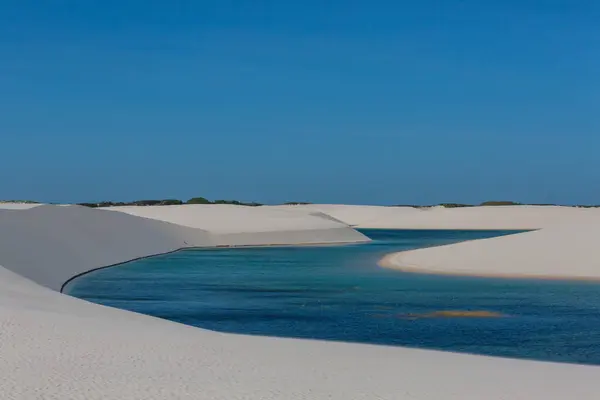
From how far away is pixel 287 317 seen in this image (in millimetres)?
17688

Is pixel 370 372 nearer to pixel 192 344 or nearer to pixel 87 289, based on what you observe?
pixel 192 344

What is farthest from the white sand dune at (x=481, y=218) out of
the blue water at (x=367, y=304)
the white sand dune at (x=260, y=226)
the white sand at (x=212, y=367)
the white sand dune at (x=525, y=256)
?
the white sand at (x=212, y=367)

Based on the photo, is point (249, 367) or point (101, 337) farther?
point (101, 337)

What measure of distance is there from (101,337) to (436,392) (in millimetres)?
5071

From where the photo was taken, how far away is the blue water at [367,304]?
48.2 ft

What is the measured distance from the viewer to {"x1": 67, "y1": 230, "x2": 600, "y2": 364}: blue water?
1470 cm

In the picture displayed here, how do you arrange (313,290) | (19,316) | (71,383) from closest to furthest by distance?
1. (71,383)
2. (19,316)
3. (313,290)

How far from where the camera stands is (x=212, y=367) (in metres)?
10.0

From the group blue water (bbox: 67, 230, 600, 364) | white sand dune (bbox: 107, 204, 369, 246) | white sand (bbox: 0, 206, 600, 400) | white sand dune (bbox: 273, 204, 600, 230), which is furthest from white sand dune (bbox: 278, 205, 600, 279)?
white sand dune (bbox: 273, 204, 600, 230)

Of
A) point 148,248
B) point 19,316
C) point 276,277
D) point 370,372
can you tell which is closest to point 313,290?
point 276,277

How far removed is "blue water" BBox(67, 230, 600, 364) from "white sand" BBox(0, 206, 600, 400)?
216 centimetres

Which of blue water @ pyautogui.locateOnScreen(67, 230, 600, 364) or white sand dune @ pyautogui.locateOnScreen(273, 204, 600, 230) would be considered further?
white sand dune @ pyautogui.locateOnScreen(273, 204, 600, 230)

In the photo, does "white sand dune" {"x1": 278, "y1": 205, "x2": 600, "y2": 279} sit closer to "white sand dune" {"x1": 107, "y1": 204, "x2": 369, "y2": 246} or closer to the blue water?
the blue water

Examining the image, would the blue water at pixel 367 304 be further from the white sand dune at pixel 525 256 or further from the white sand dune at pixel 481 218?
the white sand dune at pixel 481 218
